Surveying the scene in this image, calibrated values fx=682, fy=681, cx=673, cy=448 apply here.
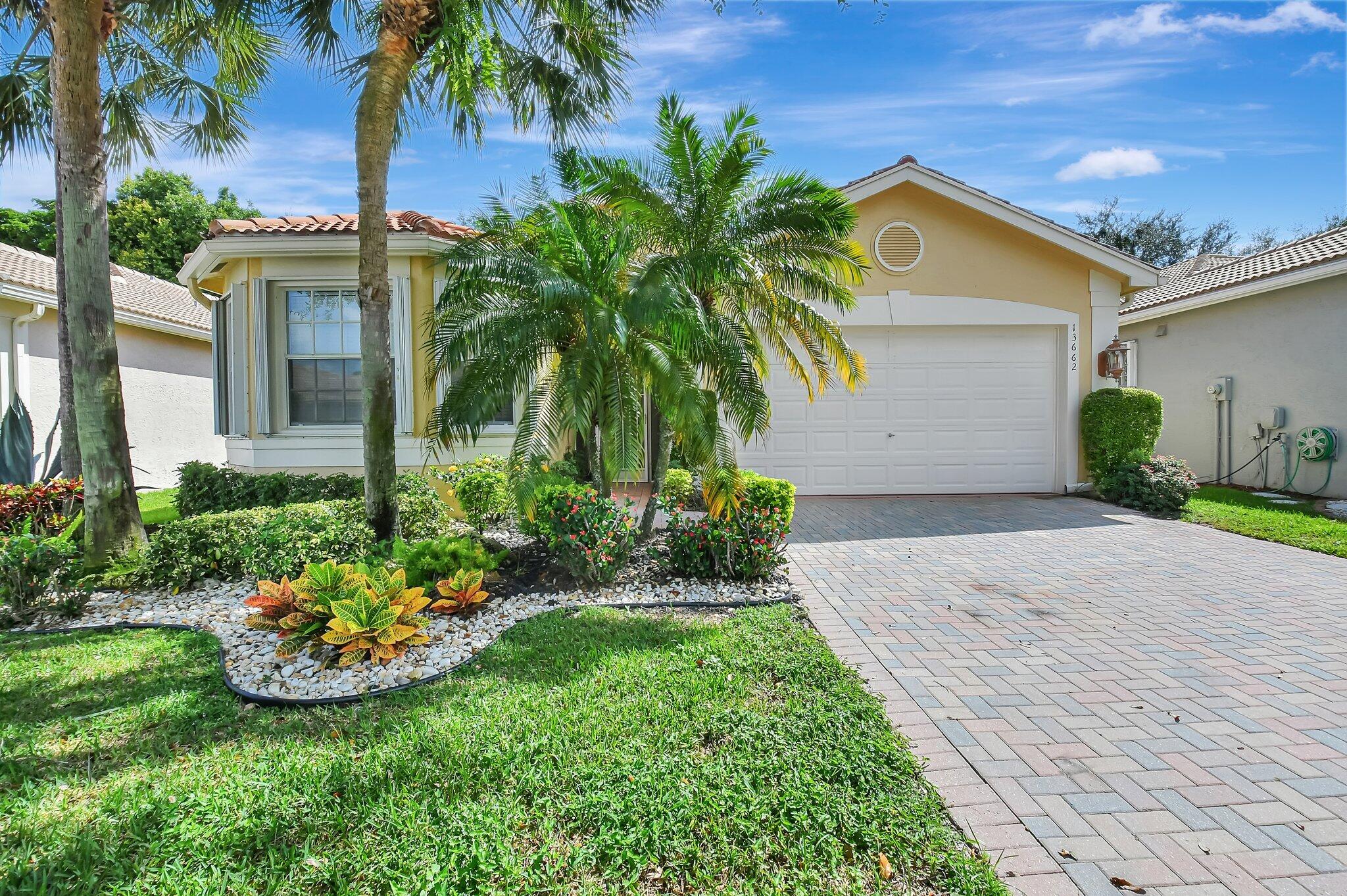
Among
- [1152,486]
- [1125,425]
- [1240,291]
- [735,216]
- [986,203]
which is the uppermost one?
[986,203]

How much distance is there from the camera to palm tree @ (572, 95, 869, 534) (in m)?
6.49

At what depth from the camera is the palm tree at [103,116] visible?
5984mm

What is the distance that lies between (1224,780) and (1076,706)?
777 mm

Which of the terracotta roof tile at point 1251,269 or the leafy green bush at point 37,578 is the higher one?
the terracotta roof tile at point 1251,269

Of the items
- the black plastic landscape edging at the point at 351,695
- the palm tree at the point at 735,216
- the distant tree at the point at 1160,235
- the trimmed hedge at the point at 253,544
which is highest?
the distant tree at the point at 1160,235

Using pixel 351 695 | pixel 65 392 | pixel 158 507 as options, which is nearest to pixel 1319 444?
pixel 351 695

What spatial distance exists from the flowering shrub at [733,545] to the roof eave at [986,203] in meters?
6.65

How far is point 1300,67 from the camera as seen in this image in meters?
12.7

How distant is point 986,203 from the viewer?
34.8ft

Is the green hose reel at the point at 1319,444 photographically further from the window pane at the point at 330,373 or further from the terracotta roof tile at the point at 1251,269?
the window pane at the point at 330,373

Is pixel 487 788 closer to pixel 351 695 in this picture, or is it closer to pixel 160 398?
pixel 351 695

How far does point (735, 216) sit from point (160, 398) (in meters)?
13.2

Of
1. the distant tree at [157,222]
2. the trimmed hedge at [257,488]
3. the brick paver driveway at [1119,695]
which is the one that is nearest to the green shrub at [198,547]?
the trimmed hedge at [257,488]

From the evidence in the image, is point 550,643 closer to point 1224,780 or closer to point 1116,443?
point 1224,780
